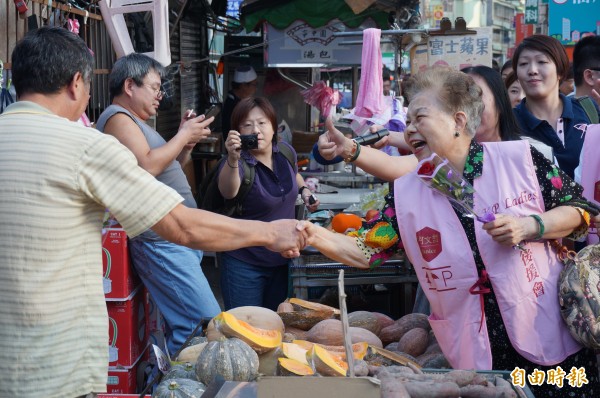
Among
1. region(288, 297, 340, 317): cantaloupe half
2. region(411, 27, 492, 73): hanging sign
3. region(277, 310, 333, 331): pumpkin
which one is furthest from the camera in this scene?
region(411, 27, 492, 73): hanging sign

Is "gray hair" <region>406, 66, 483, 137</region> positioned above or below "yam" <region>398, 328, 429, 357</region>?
above

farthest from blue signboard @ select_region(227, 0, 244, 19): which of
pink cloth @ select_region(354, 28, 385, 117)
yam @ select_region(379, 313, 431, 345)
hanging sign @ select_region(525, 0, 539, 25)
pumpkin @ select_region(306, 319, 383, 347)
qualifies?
hanging sign @ select_region(525, 0, 539, 25)

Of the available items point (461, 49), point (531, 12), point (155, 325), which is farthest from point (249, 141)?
point (531, 12)

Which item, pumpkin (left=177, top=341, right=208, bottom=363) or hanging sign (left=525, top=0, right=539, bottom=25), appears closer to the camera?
pumpkin (left=177, top=341, right=208, bottom=363)

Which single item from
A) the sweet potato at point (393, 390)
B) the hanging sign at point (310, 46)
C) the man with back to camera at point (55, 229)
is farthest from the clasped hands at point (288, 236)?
the hanging sign at point (310, 46)

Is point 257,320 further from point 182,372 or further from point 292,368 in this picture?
point 292,368

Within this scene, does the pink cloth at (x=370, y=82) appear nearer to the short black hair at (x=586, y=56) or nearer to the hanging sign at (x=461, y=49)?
the hanging sign at (x=461, y=49)

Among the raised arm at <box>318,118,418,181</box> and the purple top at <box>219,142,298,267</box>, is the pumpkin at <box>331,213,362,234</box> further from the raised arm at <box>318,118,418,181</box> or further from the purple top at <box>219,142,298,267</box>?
the raised arm at <box>318,118,418,181</box>

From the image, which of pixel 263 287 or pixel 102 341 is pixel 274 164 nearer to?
pixel 263 287

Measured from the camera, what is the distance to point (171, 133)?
11523 millimetres

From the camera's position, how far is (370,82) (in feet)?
24.1

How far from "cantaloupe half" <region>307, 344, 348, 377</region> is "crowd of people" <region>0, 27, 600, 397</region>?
0.43 m

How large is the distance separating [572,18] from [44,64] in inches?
584

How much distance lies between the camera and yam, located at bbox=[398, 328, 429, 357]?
3.73 m
